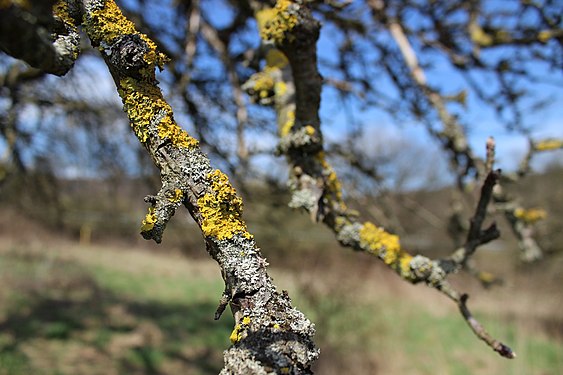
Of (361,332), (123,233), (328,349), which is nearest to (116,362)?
(328,349)

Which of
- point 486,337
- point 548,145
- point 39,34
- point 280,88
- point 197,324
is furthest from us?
point 197,324

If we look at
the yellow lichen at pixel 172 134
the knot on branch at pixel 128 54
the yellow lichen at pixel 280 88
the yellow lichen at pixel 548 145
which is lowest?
the yellow lichen at pixel 172 134

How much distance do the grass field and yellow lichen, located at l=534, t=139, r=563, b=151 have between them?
3.11 metres

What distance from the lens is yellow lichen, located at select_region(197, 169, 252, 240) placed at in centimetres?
94

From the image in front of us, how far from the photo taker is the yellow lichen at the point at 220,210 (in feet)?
3.10

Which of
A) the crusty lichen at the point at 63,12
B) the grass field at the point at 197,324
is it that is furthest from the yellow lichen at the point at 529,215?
the grass field at the point at 197,324

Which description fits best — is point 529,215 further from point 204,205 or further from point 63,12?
point 63,12

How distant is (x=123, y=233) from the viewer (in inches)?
619

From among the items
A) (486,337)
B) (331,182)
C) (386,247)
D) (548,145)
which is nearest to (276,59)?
(331,182)

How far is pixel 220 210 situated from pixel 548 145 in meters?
2.25

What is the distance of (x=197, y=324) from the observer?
6.77 metres

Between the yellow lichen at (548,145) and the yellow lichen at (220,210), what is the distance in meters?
2.17

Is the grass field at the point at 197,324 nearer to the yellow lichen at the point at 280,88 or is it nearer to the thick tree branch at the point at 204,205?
the yellow lichen at the point at 280,88

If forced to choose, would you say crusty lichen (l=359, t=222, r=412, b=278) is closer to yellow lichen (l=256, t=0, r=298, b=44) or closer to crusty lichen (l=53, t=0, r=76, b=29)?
yellow lichen (l=256, t=0, r=298, b=44)
